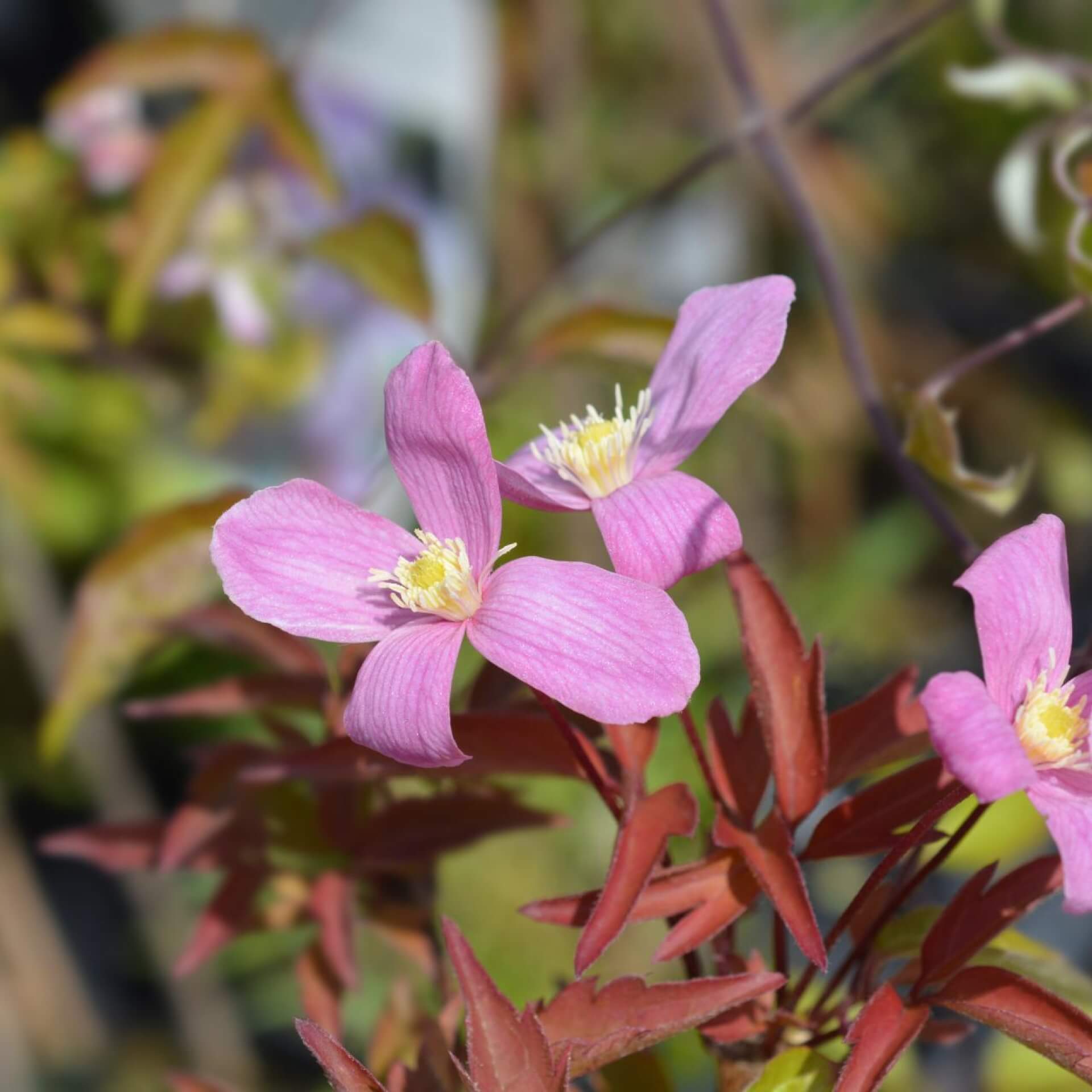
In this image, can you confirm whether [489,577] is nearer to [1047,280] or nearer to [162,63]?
[162,63]

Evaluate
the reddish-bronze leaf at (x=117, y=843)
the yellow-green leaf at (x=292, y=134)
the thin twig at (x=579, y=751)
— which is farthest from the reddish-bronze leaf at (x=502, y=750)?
the yellow-green leaf at (x=292, y=134)

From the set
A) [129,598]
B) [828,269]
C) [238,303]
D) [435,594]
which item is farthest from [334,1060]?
[238,303]

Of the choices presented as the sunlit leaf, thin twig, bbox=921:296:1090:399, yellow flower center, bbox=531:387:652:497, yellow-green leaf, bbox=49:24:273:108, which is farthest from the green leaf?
yellow-green leaf, bbox=49:24:273:108

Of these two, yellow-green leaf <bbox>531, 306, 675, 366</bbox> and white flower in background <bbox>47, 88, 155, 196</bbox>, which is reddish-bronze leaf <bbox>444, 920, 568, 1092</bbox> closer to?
yellow-green leaf <bbox>531, 306, 675, 366</bbox>

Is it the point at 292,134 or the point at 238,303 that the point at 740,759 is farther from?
the point at 238,303

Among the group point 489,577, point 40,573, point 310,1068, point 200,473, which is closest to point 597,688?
point 489,577

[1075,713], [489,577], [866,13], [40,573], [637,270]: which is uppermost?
[866,13]
